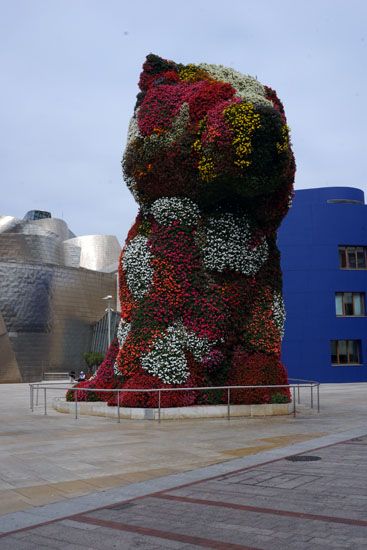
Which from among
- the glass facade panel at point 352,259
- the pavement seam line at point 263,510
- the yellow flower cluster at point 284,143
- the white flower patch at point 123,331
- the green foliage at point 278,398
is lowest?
the pavement seam line at point 263,510

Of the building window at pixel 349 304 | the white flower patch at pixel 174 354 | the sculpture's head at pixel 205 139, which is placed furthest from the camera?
the building window at pixel 349 304

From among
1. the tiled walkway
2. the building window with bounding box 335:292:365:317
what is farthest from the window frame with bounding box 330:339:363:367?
the tiled walkway

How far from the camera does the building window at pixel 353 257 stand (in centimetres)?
3719

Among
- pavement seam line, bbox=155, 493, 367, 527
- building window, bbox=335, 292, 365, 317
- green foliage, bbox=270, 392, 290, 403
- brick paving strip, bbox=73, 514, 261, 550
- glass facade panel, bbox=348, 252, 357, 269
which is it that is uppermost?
glass facade panel, bbox=348, 252, 357, 269

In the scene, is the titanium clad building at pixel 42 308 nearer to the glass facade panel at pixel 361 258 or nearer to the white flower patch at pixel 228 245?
the glass facade panel at pixel 361 258

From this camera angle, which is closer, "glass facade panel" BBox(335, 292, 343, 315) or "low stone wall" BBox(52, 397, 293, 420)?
"low stone wall" BBox(52, 397, 293, 420)

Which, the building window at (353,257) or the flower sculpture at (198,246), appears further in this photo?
the building window at (353,257)

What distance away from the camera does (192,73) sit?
679 inches

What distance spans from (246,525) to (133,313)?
34.9 feet

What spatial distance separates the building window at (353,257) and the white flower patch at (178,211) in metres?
22.9

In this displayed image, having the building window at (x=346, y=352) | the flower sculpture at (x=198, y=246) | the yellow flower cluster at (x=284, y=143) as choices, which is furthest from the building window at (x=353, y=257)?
the yellow flower cluster at (x=284, y=143)

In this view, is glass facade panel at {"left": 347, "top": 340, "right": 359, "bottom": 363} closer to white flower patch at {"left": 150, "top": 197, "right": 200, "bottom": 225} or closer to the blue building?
the blue building

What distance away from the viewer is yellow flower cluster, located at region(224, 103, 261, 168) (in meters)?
14.1

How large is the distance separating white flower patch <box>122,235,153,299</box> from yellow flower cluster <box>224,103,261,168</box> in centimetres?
353
